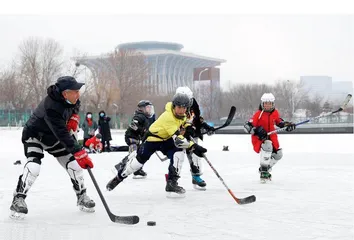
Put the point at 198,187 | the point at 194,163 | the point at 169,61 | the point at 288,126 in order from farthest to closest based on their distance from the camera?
the point at 169,61, the point at 288,126, the point at 194,163, the point at 198,187

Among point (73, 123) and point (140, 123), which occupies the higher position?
point (73, 123)

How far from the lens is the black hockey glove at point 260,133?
269 inches

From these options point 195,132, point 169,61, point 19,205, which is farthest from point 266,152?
point 169,61

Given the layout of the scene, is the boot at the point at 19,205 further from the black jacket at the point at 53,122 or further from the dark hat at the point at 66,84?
the dark hat at the point at 66,84

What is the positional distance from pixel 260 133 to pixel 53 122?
349 centimetres

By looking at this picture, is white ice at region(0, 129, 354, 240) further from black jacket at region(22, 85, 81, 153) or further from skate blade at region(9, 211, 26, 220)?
black jacket at region(22, 85, 81, 153)

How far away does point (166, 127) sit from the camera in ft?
17.7

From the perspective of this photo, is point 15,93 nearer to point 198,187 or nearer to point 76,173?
point 198,187

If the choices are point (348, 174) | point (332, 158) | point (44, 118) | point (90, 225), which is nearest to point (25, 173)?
point (44, 118)

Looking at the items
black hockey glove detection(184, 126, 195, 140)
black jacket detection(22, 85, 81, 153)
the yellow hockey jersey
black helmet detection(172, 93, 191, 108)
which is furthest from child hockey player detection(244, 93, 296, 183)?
black jacket detection(22, 85, 81, 153)

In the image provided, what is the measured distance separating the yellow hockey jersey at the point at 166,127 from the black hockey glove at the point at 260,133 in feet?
5.58

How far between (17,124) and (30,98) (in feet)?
14.5

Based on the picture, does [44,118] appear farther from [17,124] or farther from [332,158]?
[17,124]

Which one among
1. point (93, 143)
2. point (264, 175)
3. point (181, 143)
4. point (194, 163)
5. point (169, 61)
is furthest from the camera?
point (169, 61)
